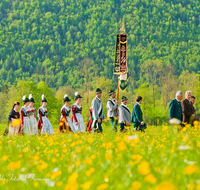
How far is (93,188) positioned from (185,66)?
174m

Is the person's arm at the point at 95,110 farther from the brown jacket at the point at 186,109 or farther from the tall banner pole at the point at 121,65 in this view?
the brown jacket at the point at 186,109

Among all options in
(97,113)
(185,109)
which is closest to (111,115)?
(97,113)

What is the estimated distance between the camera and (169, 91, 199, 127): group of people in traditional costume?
10.3 metres

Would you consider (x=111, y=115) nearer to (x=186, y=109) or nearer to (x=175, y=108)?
(x=175, y=108)

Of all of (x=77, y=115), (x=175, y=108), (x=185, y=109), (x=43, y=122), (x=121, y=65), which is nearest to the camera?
(x=175, y=108)

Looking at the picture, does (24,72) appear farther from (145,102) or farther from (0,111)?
(145,102)

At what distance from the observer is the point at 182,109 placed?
11055 millimetres

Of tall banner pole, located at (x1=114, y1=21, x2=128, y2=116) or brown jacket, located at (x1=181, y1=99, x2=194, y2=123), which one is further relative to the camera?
tall banner pole, located at (x1=114, y1=21, x2=128, y2=116)

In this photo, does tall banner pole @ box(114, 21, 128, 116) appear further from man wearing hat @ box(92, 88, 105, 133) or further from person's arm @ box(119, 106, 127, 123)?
man wearing hat @ box(92, 88, 105, 133)

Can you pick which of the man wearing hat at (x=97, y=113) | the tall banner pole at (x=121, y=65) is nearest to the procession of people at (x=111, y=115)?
the man wearing hat at (x=97, y=113)

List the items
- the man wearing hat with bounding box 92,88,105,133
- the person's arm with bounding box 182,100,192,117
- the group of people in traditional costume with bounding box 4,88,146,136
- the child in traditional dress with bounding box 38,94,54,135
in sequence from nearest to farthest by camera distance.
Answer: the person's arm with bounding box 182,100,192,117 < the group of people in traditional costume with bounding box 4,88,146,136 < the man wearing hat with bounding box 92,88,105,133 < the child in traditional dress with bounding box 38,94,54,135

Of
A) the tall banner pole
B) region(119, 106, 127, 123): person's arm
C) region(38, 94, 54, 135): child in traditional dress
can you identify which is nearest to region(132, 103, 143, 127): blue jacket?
region(119, 106, 127, 123): person's arm

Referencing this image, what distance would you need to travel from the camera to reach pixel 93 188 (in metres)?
2.76

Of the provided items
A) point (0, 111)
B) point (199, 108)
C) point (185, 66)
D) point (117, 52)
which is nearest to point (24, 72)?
point (185, 66)
